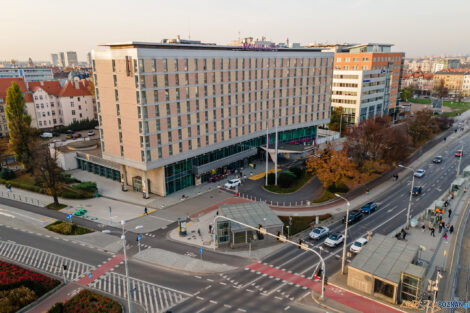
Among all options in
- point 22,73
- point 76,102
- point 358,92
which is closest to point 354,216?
point 358,92

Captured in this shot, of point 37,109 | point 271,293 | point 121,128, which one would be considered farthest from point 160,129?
point 37,109

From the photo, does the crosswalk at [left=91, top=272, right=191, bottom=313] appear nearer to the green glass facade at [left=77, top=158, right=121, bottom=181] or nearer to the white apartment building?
the green glass facade at [left=77, top=158, right=121, bottom=181]

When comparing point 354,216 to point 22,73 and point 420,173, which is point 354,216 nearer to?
point 420,173

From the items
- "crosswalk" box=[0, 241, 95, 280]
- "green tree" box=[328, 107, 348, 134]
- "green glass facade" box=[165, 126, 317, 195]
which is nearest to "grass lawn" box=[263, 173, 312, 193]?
"green glass facade" box=[165, 126, 317, 195]

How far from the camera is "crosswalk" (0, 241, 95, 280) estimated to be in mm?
43562

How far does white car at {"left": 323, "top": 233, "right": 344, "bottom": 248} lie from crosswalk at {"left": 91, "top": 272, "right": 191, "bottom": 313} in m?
21.9

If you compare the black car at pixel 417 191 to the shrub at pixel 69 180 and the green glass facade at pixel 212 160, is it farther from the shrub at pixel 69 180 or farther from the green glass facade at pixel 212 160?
the shrub at pixel 69 180

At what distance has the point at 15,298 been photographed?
1457 inches

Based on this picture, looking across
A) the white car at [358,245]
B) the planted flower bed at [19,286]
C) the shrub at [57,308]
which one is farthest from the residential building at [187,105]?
the white car at [358,245]

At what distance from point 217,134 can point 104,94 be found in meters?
25.0

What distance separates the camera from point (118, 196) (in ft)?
224

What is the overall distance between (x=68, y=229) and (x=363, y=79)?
352 ft

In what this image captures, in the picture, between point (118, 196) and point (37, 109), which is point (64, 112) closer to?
point (37, 109)

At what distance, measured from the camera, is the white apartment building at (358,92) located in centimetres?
12238
